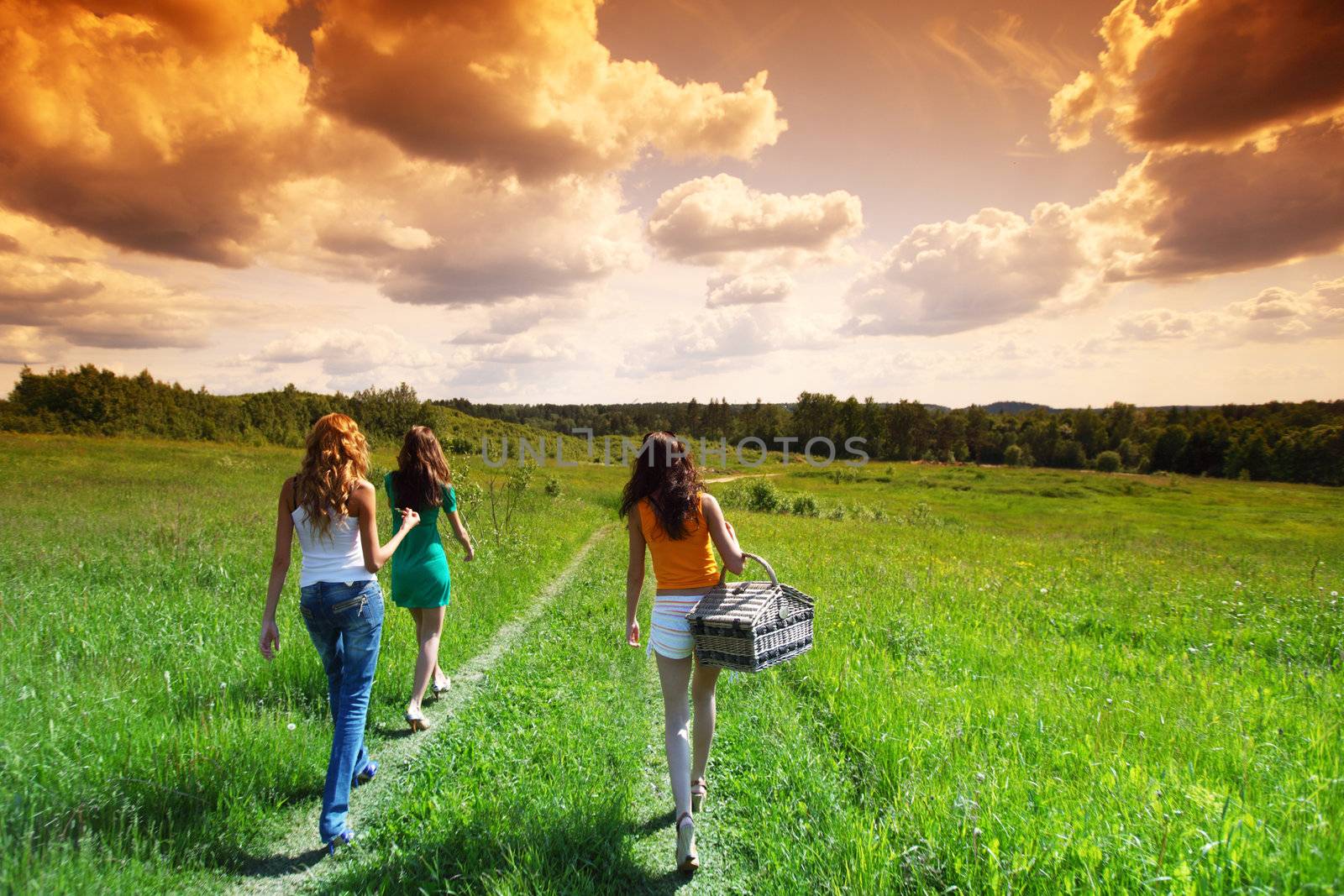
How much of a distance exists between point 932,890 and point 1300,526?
214 ft

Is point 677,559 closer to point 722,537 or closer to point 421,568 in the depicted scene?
point 722,537

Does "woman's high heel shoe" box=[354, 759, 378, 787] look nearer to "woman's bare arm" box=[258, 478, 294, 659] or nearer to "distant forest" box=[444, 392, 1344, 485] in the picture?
"woman's bare arm" box=[258, 478, 294, 659]

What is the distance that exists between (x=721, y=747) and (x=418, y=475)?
423 centimetres

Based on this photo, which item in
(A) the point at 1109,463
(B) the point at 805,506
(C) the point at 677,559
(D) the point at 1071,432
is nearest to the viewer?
(C) the point at 677,559

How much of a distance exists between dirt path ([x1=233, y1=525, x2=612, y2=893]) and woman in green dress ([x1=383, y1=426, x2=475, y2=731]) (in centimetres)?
37

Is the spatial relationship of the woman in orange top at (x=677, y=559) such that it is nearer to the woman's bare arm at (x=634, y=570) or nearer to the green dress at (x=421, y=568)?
the woman's bare arm at (x=634, y=570)

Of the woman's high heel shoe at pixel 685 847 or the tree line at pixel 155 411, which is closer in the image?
the woman's high heel shoe at pixel 685 847

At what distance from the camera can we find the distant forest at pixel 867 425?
7406cm

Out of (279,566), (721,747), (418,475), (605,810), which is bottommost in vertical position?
(721,747)

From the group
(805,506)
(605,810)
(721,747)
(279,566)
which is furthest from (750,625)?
(805,506)

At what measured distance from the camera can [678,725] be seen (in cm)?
412

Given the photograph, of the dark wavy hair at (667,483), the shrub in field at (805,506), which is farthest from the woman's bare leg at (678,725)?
the shrub in field at (805,506)

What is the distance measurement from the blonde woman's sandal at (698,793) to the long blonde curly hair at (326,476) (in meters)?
3.51

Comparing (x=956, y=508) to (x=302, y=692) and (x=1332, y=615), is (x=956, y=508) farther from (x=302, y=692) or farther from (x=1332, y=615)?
(x=302, y=692)
